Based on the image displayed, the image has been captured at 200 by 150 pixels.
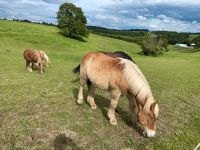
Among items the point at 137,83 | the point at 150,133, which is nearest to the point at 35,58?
the point at 137,83

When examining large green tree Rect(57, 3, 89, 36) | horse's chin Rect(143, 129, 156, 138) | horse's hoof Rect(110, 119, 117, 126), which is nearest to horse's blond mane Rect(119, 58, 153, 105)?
horse's chin Rect(143, 129, 156, 138)

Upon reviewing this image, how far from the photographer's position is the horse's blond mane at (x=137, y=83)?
8.05 meters

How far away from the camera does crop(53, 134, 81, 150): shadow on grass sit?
7750 mm

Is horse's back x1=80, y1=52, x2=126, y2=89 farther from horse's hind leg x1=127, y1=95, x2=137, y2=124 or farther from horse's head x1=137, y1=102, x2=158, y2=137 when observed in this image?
horse's head x1=137, y1=102, x2=158, y2=137

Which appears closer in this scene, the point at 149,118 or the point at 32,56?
the point at 149,118

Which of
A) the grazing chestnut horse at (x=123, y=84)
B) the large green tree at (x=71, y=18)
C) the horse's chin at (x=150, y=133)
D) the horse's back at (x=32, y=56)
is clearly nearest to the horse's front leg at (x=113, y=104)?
the grazing chestnut horse at (x=123, y=84)

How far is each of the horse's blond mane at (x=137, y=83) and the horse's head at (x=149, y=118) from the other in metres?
0.33

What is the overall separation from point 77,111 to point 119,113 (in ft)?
4.93

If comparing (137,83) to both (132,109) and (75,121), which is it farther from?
(75,121)

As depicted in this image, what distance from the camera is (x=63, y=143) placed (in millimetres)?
7984

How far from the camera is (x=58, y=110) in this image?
10.5 m

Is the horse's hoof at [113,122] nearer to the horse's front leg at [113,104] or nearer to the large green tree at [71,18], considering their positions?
the horse's front leg at [113,104]

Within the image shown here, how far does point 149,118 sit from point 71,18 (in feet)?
217

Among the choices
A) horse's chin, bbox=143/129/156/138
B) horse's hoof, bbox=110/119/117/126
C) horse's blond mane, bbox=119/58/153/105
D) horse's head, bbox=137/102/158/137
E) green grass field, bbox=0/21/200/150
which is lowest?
green grass field, bbox=0/21/200/150
